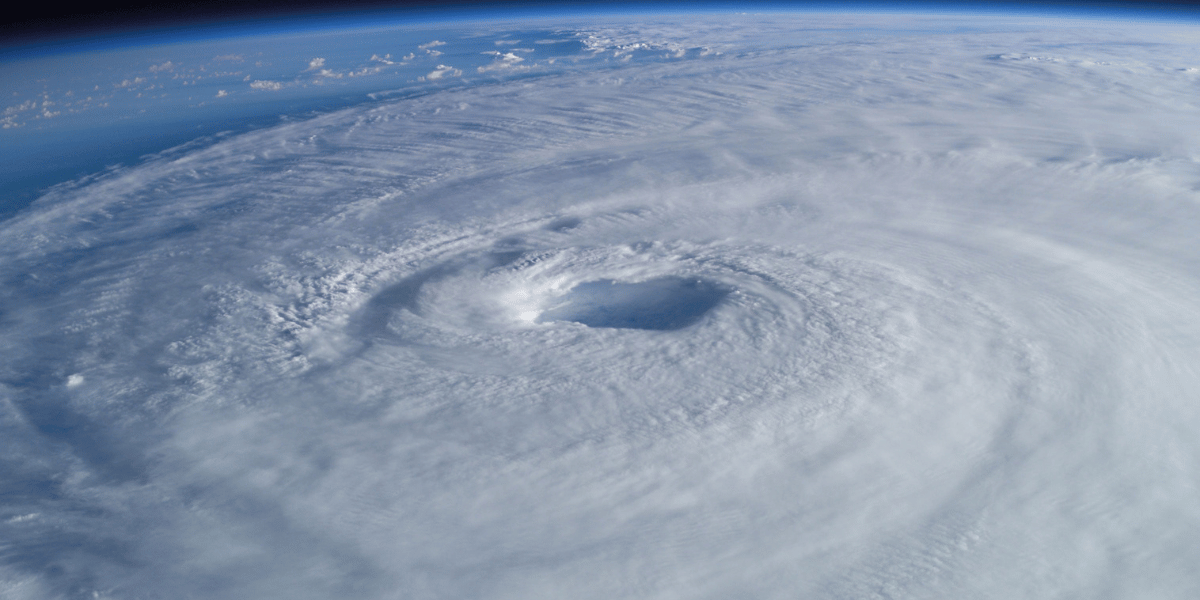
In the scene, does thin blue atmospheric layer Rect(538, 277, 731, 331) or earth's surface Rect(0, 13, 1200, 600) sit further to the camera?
thin blue atmospheric layer Rect(538, 277, 731, 331)

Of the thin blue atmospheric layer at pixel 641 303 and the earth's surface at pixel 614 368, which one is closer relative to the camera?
the earth's surface at pixel 614 368

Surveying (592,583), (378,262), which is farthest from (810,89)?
(592,583)

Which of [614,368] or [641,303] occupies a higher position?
[641,303]

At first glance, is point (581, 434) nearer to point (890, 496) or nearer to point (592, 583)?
point (592, 583)

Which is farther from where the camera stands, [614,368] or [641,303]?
[641,303]
